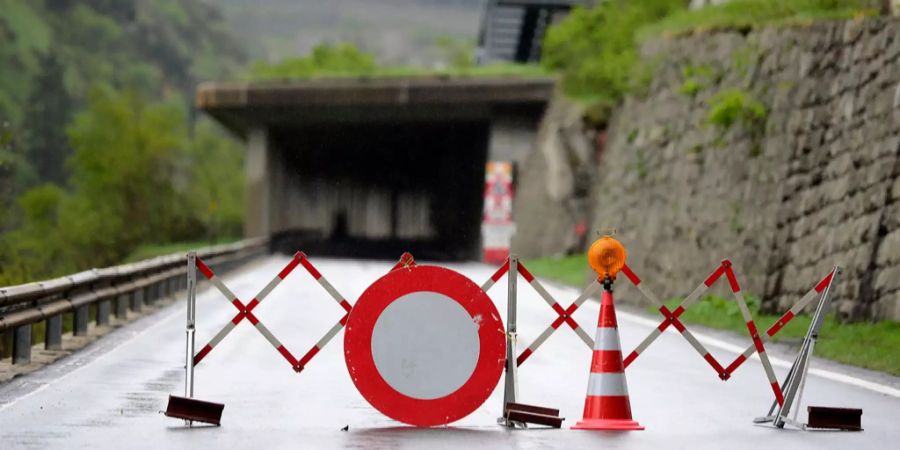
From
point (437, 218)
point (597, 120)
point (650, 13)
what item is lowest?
point (437, 218)

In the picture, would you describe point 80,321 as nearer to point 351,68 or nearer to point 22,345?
point 22,345

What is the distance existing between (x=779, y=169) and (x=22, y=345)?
1252cm

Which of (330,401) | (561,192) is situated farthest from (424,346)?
(561,192)

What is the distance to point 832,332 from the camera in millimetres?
18703

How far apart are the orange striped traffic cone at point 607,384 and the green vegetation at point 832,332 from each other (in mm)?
5598

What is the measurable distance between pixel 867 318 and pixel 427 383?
9.96m

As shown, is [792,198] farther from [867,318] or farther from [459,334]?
[459,334]

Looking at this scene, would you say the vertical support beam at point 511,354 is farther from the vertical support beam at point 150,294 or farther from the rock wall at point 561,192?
the rock wall at point 561,192

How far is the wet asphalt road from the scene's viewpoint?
9.69 m

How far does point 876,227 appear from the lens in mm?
19250

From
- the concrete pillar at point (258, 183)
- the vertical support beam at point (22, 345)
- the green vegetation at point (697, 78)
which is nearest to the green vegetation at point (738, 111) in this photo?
the green vegetation at point (697, 78)

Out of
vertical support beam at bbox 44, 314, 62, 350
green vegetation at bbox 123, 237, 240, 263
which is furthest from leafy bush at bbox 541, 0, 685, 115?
vertical support beam at bbox 44, 314, 62, 350

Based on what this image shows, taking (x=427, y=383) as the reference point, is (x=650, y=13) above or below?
above

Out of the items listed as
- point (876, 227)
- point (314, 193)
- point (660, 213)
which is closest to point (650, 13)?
point (660, 213)
